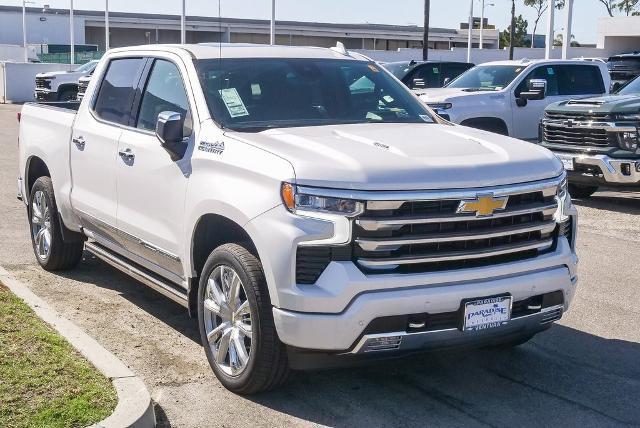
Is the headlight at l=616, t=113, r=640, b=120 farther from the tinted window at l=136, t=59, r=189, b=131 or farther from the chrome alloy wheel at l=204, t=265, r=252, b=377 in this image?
the chrome alloy wheel at l=204, t=265, r=252, b=377

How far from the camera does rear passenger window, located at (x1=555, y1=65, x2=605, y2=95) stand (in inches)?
640

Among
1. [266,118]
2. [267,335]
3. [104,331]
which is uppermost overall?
[266,118]

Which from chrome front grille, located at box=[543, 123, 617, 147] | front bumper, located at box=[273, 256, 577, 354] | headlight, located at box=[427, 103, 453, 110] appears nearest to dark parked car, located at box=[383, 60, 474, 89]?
headlight, located at box=[427, 103, 453, 110]

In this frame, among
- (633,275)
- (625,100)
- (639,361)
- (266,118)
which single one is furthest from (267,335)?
(625,100)

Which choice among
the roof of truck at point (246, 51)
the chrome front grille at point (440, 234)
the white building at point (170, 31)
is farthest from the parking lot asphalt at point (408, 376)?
the white building at point (170, 31)

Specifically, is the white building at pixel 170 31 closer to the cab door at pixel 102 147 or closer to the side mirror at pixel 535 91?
the side mirror at pixel 535 91

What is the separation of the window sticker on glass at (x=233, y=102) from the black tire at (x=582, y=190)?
8.08 meters

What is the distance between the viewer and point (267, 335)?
4.82 metres


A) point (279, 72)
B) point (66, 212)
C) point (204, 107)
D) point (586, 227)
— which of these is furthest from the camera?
point (586, 227)

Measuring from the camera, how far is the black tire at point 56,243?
25.6 ft

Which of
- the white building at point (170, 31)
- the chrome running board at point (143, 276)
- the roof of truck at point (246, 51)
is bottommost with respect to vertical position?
the chrome running board at point (143, 276)

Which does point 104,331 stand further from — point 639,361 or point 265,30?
point 265,30

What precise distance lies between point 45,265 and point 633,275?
534 centimetres

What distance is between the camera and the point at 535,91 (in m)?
14.7
